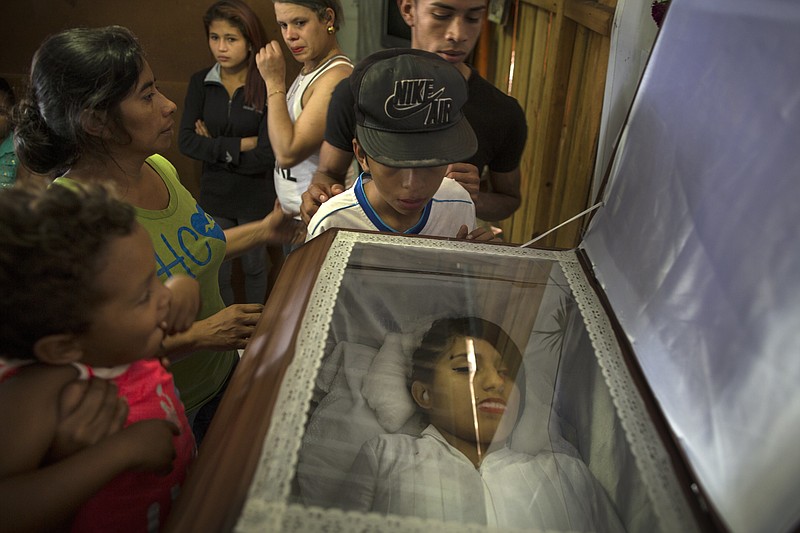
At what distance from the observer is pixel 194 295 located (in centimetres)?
86

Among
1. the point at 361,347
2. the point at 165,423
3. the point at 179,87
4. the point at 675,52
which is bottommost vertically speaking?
the point at 179,87

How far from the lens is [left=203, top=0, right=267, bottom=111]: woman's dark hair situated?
2299 millimetres

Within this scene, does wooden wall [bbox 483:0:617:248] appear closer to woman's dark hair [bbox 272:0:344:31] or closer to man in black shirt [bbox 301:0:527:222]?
man in black shirt [bbox 301:0:527:222]

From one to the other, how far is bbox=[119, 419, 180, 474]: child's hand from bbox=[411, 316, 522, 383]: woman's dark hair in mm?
479

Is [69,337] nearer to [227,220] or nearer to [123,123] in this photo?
[123,123]

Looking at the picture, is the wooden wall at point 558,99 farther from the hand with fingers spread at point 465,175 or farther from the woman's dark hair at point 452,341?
the woman's dark hair at point 452,341

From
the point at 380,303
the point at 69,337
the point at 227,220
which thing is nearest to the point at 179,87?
the point at 227,220

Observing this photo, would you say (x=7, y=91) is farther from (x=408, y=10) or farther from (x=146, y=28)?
(x=408, y=10)

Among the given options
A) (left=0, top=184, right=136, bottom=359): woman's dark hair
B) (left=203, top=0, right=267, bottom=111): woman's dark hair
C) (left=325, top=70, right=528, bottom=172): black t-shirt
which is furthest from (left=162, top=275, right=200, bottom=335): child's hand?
(left=203, top=0, right=267, bottom=111): woman's dark hair

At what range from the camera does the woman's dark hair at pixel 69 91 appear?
101cm

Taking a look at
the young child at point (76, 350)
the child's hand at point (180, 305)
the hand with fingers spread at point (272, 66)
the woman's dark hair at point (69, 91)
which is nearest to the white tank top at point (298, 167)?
the hand with fingers spread at point (272, 66)

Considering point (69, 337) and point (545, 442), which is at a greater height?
point (69, 337)

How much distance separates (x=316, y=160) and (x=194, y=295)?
1204 mm

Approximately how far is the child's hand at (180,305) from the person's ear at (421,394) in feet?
1.40
